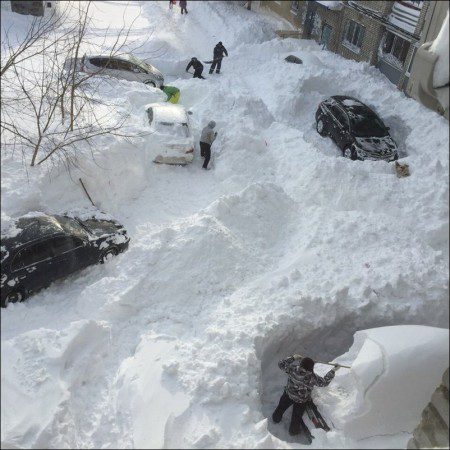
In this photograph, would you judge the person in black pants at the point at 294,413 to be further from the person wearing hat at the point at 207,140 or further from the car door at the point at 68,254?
the person wearing hat at the point at 207,140

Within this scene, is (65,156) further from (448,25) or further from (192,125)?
(448,25)

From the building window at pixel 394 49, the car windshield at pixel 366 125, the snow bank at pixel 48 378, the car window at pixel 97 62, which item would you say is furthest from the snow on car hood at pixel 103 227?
the building window at pixel 394 49

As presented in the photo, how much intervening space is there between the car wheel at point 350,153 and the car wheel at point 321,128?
1.34m

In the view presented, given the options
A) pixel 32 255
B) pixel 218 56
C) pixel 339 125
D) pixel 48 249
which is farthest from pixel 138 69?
pixel 32 255

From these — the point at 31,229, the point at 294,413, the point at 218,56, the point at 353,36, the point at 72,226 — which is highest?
the point at 353,36

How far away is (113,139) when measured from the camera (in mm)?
10344

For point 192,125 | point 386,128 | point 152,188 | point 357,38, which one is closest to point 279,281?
point 152,188

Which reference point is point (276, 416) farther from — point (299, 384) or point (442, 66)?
point (442, 66)

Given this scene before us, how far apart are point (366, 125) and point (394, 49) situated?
6401 mm

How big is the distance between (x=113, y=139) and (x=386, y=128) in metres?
8.48

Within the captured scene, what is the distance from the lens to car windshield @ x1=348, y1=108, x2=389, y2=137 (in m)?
13.2

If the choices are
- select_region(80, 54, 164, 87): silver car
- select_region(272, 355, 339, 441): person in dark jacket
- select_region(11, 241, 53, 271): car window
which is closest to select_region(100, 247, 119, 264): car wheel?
select_region(11, 241, 53, 271): car window

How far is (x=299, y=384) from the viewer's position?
250 inches

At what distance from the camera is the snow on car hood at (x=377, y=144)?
12750 millimetres
